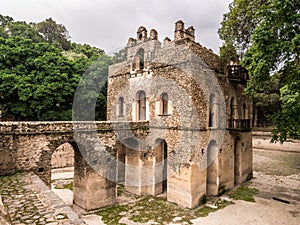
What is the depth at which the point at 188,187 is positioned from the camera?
11914 mm

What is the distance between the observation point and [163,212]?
38.0 feet

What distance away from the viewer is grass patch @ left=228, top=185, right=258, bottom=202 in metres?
13.5

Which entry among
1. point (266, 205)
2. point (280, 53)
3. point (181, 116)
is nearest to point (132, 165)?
point (181, 116)

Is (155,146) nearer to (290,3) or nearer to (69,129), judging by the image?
(69,129)

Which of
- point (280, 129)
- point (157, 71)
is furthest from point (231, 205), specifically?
point (157, 71)

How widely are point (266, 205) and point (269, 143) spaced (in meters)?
20.5

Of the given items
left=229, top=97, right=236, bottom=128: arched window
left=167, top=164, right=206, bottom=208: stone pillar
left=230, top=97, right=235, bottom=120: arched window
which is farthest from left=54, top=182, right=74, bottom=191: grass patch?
left=230, top=97, right=235, bottom=120: arched window

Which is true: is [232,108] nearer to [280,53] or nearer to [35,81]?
[280,53]

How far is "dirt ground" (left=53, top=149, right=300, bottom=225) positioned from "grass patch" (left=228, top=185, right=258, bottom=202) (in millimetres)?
311

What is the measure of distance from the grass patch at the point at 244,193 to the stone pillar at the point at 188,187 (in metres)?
2.70

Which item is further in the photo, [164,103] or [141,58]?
[141,58]

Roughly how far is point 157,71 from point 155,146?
15.7 ft

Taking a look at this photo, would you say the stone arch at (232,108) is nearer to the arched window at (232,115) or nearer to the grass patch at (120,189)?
the arched window at (232,115)

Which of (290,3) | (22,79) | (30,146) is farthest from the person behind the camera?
(22,79)
